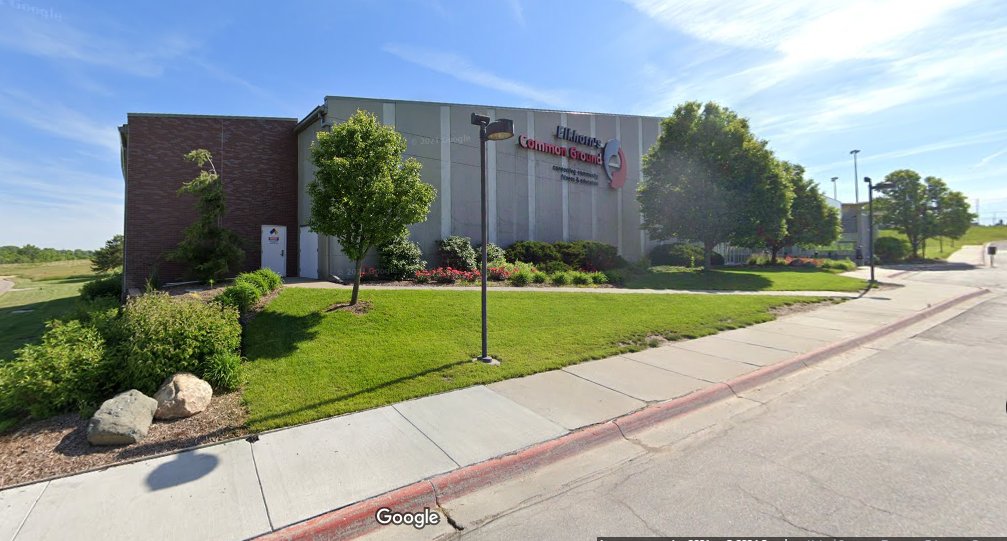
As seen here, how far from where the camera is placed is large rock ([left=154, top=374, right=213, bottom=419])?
474 centimetres

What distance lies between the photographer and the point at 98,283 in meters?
16.4

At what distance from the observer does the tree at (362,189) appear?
27.7 ft

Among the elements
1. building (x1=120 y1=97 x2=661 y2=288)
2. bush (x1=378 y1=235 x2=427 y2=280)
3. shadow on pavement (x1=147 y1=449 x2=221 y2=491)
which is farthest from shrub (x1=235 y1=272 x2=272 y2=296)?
shadow on pavement (x1=147 y1=449 x2=221 y2=491)

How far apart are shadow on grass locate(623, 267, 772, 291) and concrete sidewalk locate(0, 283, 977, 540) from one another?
10886 millimetres

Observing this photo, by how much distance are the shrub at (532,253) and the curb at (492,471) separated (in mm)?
13214

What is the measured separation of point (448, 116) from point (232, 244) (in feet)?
32.1

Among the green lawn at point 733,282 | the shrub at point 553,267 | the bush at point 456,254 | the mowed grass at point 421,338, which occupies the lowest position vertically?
the mowed grass at point 421,338

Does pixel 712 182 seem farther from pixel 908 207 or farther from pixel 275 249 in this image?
pixel 908 207

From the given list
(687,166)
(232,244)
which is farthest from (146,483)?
(687,166)

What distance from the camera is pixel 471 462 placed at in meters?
3.71

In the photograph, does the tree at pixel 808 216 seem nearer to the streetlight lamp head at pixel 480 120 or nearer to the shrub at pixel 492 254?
the shrub at pixel 492 254

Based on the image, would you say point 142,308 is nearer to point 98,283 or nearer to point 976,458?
point 976,458

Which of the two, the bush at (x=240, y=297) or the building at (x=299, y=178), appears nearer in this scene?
the bush at (x=240, y=297)

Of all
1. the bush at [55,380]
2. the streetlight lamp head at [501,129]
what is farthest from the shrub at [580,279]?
the bush at [55,380]
